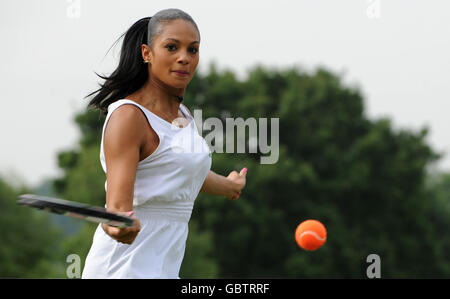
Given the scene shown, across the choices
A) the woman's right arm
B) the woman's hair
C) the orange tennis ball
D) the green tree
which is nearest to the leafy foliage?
the green tree

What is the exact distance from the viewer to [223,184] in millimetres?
5719

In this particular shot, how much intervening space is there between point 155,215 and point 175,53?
981mm

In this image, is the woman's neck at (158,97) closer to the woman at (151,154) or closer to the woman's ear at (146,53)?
the woman at (151,154)

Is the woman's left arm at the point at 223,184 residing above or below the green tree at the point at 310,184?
below

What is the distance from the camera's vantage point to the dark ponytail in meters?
4.99

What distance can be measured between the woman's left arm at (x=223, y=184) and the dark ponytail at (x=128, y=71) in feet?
3.14

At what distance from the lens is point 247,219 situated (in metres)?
41.2

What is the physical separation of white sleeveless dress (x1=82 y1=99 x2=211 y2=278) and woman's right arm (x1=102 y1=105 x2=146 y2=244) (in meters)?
0.12

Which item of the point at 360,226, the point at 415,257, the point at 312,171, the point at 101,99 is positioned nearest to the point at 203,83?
the point at 312,171

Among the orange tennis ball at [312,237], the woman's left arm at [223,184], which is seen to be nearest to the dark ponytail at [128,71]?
the woman's left arm at [223,184]

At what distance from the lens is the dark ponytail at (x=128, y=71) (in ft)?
16.4

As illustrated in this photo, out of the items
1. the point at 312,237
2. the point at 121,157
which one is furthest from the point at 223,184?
the point at 312,237

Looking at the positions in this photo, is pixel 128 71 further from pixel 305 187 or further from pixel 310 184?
pixel 305 187
